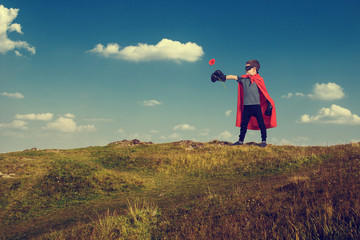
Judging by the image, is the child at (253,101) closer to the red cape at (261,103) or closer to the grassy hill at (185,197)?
the red cape at (261,103)

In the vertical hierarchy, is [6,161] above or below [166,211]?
above

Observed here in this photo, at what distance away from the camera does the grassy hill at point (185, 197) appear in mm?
5598

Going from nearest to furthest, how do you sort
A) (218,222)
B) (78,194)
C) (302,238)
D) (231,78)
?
(302,238)
(218,222)
(78,194)
(231,78)

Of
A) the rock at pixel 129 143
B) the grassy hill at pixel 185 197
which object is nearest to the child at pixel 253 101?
the grassy hill at pixel 185 197

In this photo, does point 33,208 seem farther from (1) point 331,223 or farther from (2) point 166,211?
(1) point 331,223

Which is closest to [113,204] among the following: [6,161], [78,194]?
[78,194]

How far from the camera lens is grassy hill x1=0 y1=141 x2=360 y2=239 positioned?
560cm

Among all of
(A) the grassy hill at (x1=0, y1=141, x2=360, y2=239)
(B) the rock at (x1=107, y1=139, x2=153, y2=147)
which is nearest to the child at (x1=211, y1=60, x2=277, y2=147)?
(A) the grassy hill at (x1=0, y1=141, x2=360, y2=239)

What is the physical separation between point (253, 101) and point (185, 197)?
1263 cm

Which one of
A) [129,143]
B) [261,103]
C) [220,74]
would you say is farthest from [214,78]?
[129,143]

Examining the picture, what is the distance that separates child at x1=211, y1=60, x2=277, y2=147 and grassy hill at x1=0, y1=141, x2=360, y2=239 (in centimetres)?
231

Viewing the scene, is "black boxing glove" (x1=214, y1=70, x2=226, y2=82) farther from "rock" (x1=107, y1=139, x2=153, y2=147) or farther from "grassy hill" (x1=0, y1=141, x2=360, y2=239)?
"rock" (x1=107, y1=139, x2=153, y2=147)

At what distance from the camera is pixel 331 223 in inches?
193

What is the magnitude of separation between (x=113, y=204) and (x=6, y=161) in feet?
36.5
